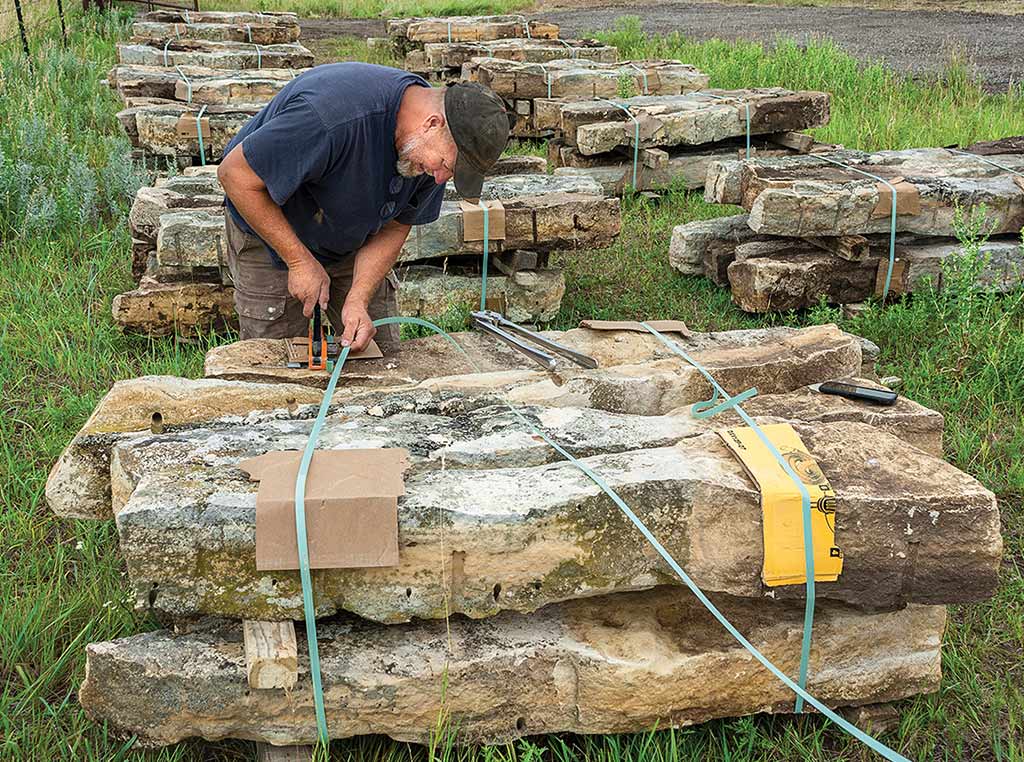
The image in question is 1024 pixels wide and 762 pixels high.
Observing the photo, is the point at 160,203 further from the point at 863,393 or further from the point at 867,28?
the point at 867,28

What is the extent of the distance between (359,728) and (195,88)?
6.68 meters

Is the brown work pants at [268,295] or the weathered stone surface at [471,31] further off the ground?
the weathered stone surface at [471,31]

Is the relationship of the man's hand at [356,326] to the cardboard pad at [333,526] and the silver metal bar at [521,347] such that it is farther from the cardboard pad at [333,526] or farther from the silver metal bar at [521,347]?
the cardboard pad at [333,526]

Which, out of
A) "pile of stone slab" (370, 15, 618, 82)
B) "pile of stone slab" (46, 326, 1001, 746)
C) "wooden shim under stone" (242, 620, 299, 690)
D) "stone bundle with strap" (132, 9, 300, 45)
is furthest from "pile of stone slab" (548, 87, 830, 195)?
"stone bundle with strap" (132, 9, 300, 45)

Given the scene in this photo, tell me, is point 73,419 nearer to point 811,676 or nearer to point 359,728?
point 359,728

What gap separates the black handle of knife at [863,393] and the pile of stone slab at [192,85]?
4.53 metres

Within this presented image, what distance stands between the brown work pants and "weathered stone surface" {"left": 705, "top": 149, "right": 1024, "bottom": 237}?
2.62 meters

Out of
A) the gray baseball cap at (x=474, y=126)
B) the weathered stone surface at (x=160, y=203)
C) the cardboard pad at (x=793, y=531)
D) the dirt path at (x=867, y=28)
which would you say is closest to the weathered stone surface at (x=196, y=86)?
the weathered stone surface at (x=160, y=203)

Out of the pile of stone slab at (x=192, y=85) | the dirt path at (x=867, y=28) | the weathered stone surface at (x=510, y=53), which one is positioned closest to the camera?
the pile of stone slab at (x=192, y=85)

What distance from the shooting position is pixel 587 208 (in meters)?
5.70

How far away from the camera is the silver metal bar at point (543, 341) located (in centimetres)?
397

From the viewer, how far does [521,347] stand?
4.18 meters

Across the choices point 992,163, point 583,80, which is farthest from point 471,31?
point 992,163

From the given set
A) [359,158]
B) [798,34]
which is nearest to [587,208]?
[359,158]
